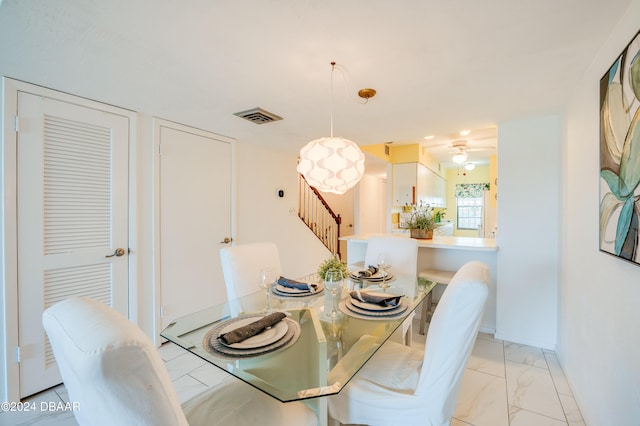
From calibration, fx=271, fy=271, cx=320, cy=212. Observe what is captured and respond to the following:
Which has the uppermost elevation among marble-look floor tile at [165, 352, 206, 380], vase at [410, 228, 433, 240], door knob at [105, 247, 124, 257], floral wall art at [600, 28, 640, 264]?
floral wall art at [600, 28, 640, 264]

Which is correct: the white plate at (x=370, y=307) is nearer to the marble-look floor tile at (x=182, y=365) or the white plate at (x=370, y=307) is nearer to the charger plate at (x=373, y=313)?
the charger plate at (x=373, y=313)

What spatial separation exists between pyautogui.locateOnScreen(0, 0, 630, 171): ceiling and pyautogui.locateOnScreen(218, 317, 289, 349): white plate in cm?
141

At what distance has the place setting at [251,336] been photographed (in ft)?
Result: 3.53

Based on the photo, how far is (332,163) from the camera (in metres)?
1.62

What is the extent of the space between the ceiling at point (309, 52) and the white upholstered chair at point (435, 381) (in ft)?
3.78

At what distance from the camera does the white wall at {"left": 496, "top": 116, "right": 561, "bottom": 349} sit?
95.8 inches

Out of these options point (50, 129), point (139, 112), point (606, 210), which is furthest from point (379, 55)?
point (50, 129)

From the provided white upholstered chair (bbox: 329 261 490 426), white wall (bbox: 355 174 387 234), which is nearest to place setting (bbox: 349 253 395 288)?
white upholstered chair (bbox: 329 261 490 426)

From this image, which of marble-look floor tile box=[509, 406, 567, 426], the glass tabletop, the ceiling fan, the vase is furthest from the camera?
the ceiling fan

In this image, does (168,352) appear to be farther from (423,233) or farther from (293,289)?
(423,233)

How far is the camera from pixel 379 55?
1510 mm

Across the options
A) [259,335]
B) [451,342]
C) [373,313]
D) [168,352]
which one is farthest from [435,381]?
[168,352]

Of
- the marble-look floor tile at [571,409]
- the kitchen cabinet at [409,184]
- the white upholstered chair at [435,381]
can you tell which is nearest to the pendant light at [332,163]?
the white upholstered chair at [435,381]

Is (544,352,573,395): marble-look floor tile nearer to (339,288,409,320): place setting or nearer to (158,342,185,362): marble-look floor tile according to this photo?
(339,288,409,320): place setting
